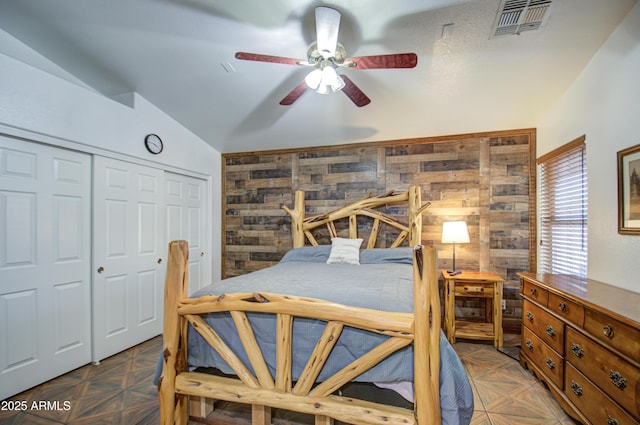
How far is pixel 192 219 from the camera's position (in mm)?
3912

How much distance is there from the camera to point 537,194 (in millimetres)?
3215

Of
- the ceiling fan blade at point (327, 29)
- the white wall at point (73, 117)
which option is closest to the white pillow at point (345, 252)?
the ceiling fan blade at point (327, 29)

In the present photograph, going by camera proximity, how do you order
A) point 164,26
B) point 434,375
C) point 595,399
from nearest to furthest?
point 434,375 → point 595,399 → point 164,26

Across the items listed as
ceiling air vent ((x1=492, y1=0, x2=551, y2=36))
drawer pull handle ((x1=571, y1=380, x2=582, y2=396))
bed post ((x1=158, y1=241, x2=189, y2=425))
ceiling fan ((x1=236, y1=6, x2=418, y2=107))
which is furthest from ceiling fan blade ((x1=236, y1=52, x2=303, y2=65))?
drawer pull handle ((x1=571, y1=380, x2=582, y2=396))

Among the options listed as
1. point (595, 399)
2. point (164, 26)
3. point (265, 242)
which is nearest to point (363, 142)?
point (265, 242)

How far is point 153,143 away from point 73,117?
773 millimetres

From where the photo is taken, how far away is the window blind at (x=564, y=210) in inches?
97.9

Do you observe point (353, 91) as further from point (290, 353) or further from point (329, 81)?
point (290, 353)

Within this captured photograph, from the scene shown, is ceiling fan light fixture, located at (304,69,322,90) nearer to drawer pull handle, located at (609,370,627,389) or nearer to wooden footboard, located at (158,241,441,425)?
wooden footboard, located at (158,241,441,425)

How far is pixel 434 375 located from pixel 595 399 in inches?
41.4

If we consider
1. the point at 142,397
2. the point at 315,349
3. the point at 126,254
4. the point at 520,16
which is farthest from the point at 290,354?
the point at 520,16

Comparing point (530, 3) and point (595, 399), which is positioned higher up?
point (530, 3)

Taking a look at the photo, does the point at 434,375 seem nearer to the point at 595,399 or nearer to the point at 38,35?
the point at 595,399

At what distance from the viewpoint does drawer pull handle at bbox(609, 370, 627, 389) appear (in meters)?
1.41
